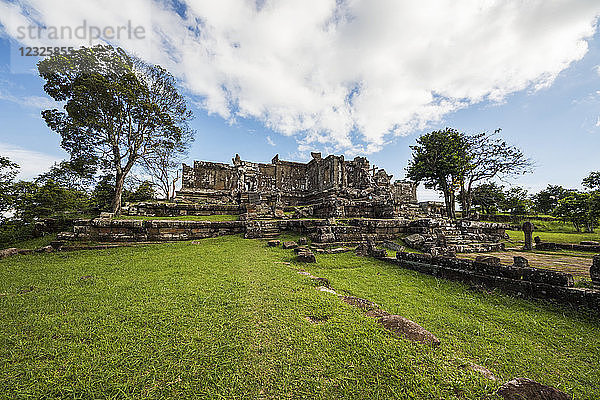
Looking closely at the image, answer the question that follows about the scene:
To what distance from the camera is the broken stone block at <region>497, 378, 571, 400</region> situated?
170cm

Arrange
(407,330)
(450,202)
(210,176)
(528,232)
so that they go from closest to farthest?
(407,330) → (528,232) → (210,176) → (450,202)

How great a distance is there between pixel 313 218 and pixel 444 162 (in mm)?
17567

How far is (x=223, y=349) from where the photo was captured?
2.25 metres

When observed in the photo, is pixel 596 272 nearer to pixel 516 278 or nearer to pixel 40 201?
pixel 516 278

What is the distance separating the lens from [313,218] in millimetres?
13352

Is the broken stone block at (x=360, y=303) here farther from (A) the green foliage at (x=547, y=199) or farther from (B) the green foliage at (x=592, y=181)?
(A) the green foliage at (x=547, y=199)

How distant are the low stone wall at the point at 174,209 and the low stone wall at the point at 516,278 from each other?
1116 centimetres

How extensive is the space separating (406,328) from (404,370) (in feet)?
2.70

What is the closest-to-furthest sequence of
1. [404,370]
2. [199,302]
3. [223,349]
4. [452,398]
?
[452,398] < [404,370] < [223,349] < [199,302]

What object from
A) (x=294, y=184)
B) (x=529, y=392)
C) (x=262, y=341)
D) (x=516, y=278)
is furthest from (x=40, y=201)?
(x=294, y=184)

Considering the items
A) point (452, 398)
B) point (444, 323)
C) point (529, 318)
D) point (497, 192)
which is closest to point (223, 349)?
point (452, 398)

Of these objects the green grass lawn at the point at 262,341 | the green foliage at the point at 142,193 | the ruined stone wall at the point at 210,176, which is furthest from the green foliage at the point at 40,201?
the ruined stone wall at the point at 210,176

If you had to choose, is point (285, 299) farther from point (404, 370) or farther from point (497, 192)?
point (497, 192)

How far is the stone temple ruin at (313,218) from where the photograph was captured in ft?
28.9
